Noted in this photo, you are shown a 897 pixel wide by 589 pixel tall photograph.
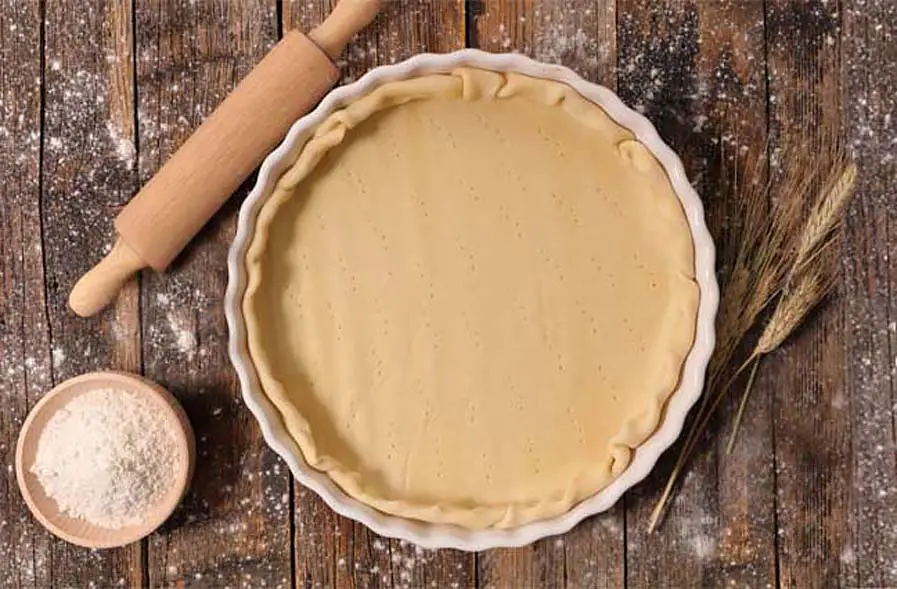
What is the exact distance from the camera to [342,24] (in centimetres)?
116

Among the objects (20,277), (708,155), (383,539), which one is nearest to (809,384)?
(708,155)

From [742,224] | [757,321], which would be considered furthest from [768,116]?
[757,321]

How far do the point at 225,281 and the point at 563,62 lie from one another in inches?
18.8

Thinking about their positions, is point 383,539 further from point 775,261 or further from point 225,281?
point 775,261

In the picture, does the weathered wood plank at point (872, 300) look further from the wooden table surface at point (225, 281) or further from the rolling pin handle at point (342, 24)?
the rolling pin handle at point (342, 24)

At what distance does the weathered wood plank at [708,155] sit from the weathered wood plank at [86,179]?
60 cm

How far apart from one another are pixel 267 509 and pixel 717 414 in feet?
1.79

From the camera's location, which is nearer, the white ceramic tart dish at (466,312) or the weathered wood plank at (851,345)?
the white ceramic tart dish at (466,312)

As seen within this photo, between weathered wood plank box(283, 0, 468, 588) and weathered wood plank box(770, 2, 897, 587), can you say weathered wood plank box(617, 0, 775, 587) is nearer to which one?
weathered wood plank box(770, 2, 897, 587)

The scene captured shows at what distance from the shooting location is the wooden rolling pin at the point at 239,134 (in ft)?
Result: 3.80

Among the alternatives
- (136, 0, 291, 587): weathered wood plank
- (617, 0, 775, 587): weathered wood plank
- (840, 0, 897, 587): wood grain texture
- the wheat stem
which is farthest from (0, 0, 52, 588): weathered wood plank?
(840, 0, 897, 587): wood grain texture

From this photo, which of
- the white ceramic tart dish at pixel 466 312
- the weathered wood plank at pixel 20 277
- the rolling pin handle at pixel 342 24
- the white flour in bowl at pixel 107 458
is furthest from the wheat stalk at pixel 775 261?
the weathered wood plank at pixel 20 277

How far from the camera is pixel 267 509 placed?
126 centimetres

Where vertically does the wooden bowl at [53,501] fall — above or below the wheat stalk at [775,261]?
below
